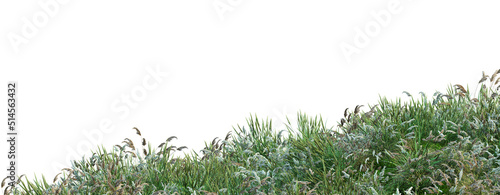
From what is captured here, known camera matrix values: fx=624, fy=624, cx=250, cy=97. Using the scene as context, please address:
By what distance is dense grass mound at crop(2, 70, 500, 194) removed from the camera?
7.39 m

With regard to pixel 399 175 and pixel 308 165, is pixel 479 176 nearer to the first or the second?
pixel 399 175

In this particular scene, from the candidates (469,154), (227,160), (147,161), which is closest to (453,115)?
(469,154)

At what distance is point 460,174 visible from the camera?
6.92 m

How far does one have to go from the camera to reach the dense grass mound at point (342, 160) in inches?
291

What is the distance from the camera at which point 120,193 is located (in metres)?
7.57

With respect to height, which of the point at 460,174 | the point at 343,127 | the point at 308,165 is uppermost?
the point at 343,127

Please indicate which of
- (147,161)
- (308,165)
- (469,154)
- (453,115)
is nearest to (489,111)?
(453,115)

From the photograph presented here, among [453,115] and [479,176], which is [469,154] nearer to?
[479,176]

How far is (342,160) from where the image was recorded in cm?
800

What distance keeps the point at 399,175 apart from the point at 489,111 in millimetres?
2100

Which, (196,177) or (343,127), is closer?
(196,177)

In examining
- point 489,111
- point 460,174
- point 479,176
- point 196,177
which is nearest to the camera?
point 460,174

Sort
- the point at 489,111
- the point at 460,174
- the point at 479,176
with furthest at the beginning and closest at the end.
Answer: the point at 489,111, the point at 479,176, the point at 460,174

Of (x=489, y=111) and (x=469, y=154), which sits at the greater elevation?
(x=489, y=111)
